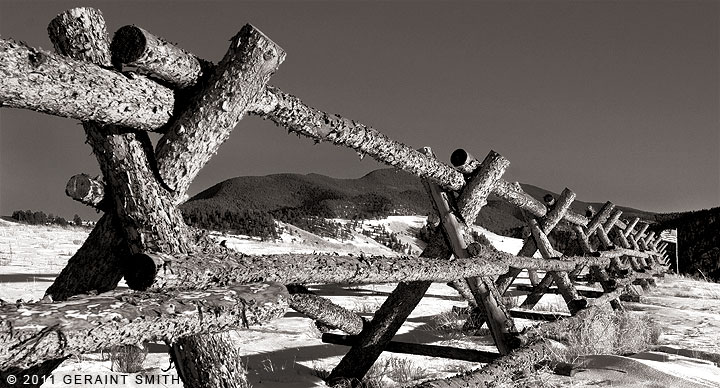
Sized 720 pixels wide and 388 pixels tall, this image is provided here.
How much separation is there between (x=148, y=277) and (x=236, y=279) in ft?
0.97

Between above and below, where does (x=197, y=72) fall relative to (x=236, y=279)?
above

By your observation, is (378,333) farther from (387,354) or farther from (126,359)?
(126,359)

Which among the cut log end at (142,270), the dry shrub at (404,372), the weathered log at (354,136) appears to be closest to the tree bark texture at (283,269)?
the cut log end at (142,270)

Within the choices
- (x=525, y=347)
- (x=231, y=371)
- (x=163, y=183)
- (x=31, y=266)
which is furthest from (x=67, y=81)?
(x=31, y=266)

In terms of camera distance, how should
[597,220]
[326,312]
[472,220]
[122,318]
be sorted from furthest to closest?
[597,220] → [472,220] → [326,312] → [122,318]

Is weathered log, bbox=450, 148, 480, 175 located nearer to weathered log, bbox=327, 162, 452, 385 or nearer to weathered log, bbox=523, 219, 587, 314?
weathered log, bbox=327, 162, 452, 385

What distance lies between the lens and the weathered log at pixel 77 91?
1.51 m

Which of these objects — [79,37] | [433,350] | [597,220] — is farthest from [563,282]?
[79,37]

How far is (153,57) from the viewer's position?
6.12 feet

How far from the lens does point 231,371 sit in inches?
80.8

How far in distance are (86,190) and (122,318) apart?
723mm

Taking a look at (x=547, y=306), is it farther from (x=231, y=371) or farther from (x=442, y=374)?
(x=231, y=371)

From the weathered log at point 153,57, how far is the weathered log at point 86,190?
0.41 metres

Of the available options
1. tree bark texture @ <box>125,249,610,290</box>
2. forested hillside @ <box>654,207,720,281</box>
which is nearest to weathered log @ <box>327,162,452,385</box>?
tree bark texture @ <box>125,249,610,290</box>
